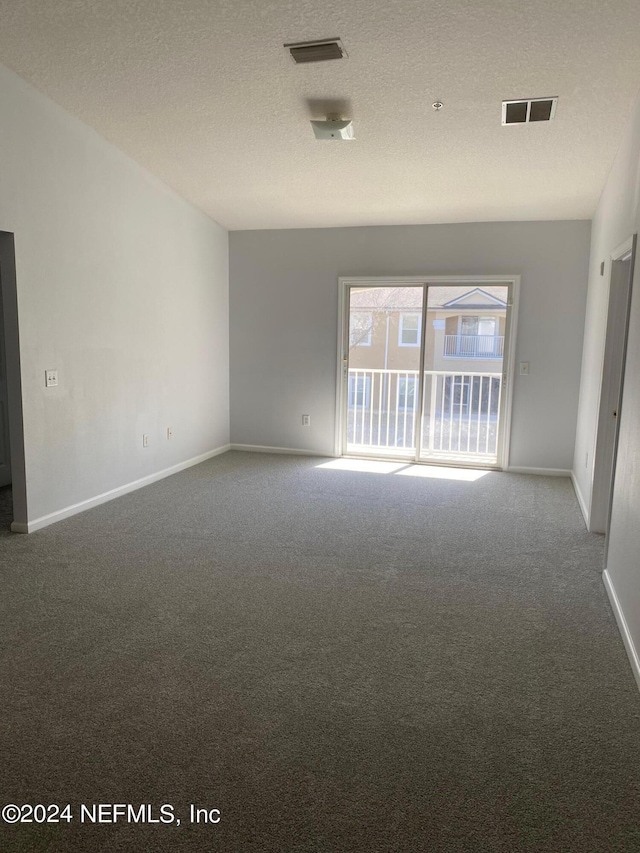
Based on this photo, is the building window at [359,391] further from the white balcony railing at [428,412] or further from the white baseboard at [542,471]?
the white baseboard at [542,471]

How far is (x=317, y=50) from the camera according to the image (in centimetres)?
302

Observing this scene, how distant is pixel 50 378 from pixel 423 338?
3.55 m

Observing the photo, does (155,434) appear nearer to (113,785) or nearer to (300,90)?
(300,90)

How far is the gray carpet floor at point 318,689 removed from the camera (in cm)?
157

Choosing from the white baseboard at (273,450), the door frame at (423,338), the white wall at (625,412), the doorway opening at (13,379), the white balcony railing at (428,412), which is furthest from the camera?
the white baseboard at (273,450)

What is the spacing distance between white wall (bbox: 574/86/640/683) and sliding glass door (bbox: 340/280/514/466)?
1.29 m

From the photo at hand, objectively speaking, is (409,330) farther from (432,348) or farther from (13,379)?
(13,379)

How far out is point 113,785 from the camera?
167 cm

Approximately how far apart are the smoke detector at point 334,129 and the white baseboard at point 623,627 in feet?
10.2

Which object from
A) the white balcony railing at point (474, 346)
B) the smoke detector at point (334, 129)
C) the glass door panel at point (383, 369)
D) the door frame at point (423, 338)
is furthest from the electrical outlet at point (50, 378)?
the white balcony railing at point (474, 346)

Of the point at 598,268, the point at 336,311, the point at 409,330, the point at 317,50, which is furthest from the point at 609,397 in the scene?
the point at 336,311

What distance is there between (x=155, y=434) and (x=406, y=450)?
2.65 m

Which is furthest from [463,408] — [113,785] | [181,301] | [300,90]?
[113,785]

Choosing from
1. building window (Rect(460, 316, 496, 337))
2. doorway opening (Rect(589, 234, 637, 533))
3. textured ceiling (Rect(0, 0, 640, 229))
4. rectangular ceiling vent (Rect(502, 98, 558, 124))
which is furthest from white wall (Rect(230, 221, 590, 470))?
rectangular ceiling vent (Rect(502, 98, 558, 124))
